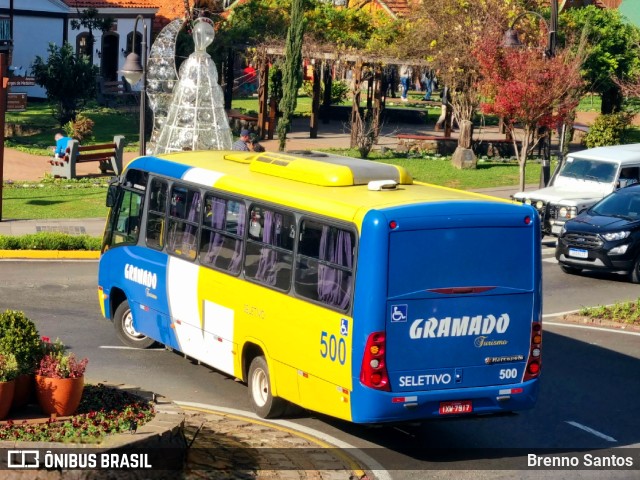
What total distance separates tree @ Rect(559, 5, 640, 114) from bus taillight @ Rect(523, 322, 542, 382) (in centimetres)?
3581

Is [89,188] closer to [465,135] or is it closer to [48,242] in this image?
[48,242]

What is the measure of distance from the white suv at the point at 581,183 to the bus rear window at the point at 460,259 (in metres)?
14.6

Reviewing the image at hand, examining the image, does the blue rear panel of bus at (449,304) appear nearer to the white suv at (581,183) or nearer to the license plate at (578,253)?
the license plate at (578,253)

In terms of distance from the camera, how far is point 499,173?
37.7m

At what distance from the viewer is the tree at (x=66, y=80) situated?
142ft

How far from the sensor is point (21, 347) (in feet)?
36.6

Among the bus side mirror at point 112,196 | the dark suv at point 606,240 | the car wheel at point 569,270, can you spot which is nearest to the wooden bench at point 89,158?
the car wheel at point 569,270

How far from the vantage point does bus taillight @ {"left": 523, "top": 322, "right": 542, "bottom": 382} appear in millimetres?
12680

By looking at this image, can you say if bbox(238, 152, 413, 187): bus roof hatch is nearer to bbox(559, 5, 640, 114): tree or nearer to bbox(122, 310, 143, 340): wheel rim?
bbox(122, 310, 143, 340): wheel rim

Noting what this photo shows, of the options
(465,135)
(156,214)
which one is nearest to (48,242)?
(156,214)

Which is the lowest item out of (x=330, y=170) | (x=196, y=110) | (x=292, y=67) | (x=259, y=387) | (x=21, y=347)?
(x=259, y=387)

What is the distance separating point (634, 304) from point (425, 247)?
976 cm

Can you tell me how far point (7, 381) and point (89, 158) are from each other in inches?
942

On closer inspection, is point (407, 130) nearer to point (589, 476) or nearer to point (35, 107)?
point (35, 107)
